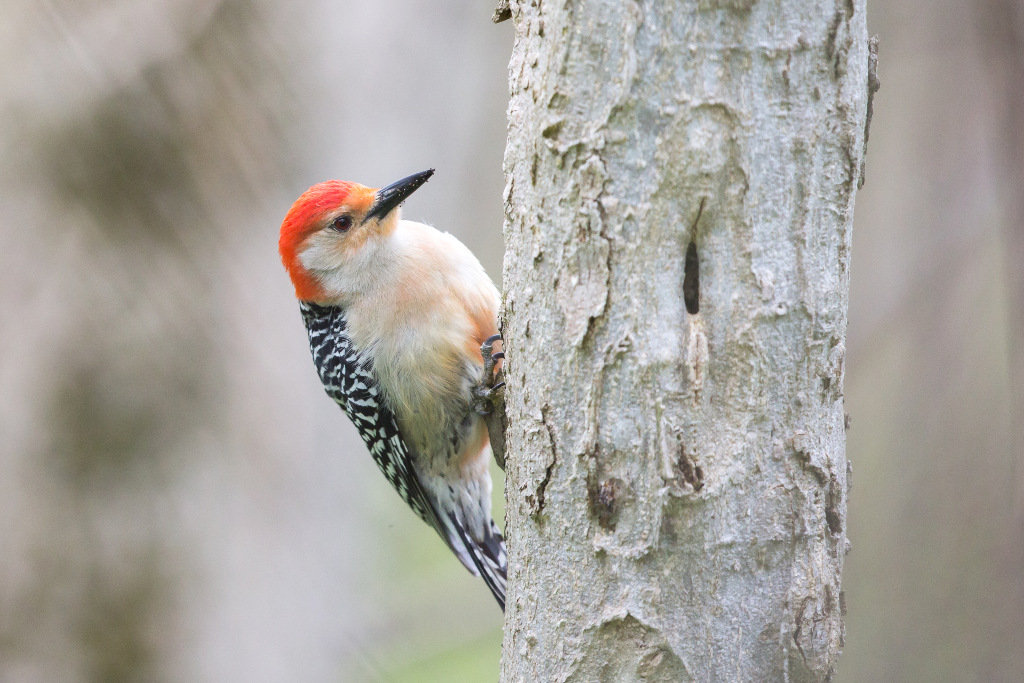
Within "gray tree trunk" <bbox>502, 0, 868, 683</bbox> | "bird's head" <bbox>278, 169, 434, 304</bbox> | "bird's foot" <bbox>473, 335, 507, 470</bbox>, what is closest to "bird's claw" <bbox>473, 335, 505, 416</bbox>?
"bird's foot" <bbox>473, 335, 507, 470</bbox>

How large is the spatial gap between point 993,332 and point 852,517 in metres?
0.92

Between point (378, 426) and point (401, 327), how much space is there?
1.65ft

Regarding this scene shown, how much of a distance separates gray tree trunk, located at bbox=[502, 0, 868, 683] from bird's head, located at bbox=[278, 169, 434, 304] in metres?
1.68

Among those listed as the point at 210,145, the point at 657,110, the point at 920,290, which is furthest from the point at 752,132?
the point at 210,145

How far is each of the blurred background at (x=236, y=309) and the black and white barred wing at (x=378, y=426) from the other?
4.65ft

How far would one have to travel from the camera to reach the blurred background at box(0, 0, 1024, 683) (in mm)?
2898

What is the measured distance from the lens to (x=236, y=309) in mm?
5270

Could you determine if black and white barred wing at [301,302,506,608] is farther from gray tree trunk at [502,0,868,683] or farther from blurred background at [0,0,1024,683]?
gray tree trunk at [502,0,868,683]

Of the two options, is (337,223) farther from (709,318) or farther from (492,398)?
(709,318)

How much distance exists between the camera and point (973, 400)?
2.13 meters

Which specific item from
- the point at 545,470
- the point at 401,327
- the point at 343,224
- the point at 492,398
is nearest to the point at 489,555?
the point at 492,398

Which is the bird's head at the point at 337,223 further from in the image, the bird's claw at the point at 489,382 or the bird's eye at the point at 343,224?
the bird's claw at the point at 489,382

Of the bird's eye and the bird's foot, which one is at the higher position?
the bird's eye

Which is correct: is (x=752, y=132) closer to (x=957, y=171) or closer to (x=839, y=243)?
(x=839, y=243)
